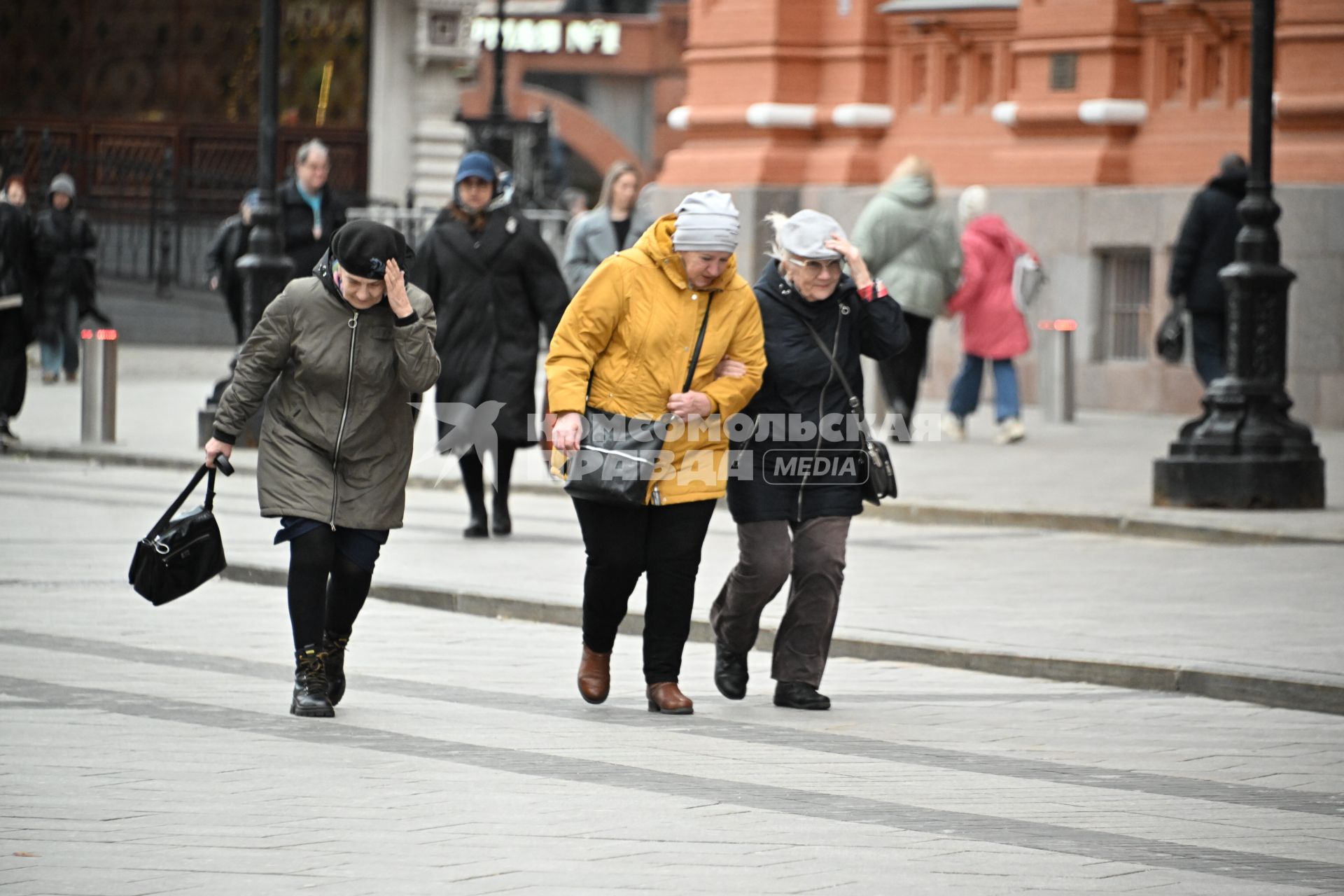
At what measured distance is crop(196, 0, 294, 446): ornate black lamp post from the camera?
16484 mm

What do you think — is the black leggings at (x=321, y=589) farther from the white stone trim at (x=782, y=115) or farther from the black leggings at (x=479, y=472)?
the white stone trim at (x=782, y=115)

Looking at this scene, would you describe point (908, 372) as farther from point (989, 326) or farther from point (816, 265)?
point (816, 265)

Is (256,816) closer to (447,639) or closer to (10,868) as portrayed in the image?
(10,868)

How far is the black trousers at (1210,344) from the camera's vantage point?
664 inches

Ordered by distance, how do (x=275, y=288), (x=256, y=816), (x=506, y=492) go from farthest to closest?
(x=275, y=288) → (x=506, y=492) → (x=256, y=816)

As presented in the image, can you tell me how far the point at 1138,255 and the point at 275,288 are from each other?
7.37 metres

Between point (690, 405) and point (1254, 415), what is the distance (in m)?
6.38

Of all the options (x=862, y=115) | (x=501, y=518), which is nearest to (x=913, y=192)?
(x=862, y=115)

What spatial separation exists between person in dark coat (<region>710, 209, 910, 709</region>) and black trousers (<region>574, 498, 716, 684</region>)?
0.62 feet

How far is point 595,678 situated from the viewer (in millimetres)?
8219

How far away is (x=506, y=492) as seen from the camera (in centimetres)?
1275

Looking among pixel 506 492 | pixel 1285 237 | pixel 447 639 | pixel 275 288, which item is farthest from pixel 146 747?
pixel 1285 237

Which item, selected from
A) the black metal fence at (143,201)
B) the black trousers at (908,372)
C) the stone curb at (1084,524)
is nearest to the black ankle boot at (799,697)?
the stone curb at (1084,524)

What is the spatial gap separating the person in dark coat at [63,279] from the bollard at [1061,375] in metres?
8.88
